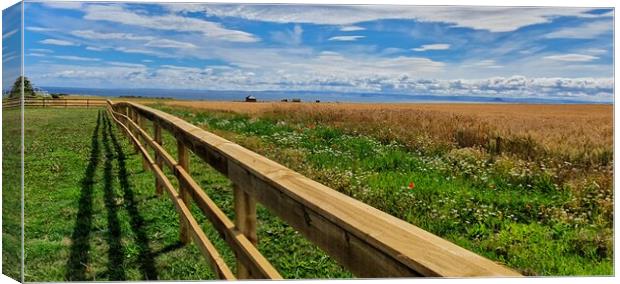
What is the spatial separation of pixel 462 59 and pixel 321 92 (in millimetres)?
1002

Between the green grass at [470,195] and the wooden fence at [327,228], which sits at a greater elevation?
the wooden fence at [327,228]

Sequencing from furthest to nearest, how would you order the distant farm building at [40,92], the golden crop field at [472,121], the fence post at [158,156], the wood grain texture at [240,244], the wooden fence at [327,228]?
the fence post at [158,156] → the golden crop field at [472,121] → the distant farm building at [40,92] → the wood grain texture at [240,244] → the wooden fence at [327,228]

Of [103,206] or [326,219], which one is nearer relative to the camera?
[326,219]

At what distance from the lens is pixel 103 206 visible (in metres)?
4.57

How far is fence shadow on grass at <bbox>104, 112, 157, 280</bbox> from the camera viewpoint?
403 centimetres

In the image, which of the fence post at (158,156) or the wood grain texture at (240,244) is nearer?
the wood grain texture at (240,244)

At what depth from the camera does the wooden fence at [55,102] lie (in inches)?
158

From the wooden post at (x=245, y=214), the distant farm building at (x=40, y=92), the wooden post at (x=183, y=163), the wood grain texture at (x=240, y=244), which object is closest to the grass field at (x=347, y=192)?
the distant farm building at (x=40, y=92)

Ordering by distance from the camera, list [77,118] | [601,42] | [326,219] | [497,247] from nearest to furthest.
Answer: [326,219] → [497,247] → [601,42] → [77,118]

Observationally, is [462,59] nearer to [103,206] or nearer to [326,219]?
[103,206]

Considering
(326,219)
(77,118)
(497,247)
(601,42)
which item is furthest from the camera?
(77,118)

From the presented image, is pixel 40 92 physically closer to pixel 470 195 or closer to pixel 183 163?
pixel 183 163

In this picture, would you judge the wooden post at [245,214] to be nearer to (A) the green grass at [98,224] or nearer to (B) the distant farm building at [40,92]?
(A) the green grass at [98,224]

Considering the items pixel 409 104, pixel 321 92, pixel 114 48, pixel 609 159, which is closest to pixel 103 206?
pixel 114 48
